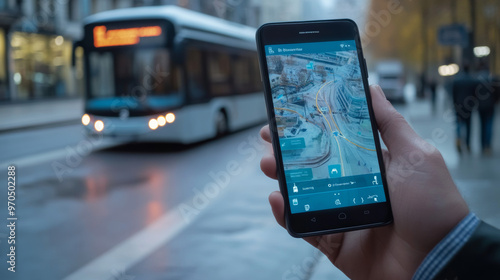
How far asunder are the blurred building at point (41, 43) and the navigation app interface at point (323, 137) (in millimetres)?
29617

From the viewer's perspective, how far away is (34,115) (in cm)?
2620

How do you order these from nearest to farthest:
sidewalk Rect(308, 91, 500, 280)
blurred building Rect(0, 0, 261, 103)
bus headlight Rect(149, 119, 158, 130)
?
1. sidewalk Rect(308, 91, 500, 280)
2. bus headlight Rect(149, 119, 158, 130)
3. blurred building Rect(0, 0, 261, 103)

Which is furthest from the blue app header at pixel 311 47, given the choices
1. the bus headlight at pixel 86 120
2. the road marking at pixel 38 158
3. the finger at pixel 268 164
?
the bus headlight at pixel 86 120

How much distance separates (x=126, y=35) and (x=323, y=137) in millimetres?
11338

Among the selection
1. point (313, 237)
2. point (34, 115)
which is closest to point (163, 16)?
point (313, 237)

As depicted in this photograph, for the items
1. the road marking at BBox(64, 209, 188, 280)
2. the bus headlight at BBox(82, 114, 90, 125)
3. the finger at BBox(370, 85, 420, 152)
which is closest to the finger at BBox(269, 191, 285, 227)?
the finger at BBox(370, 85, 420, 152)

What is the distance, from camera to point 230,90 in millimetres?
16125

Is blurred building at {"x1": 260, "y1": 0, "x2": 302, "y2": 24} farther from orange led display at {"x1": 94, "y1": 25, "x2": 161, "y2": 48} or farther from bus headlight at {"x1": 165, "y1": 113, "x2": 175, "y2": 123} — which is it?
bus headlight at {"x1": 165, "y1": 113, "x2": 175, "y2": 123}

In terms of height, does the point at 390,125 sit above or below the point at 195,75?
above

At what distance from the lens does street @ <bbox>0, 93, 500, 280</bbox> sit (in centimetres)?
525

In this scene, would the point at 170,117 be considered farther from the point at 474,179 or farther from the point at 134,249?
the point at 134,249

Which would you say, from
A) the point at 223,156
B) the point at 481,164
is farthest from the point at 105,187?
the point at 481,164

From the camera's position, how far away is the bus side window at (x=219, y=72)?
14.8 metres

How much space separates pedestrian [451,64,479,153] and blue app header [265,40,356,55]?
32.0 feet
